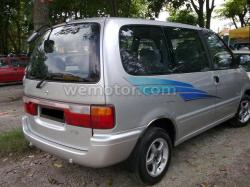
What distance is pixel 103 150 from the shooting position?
3225 millimetres

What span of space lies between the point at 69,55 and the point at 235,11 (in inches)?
1163

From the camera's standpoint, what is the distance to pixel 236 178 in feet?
13.1

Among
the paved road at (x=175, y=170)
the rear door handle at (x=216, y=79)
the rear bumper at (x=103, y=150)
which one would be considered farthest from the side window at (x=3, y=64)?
the rear bumper at (x=103, y=150)

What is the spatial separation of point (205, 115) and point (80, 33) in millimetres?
2200

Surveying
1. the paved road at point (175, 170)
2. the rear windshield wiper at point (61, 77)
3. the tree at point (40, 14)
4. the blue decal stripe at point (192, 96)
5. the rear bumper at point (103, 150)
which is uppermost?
the tree at point (40, 14)

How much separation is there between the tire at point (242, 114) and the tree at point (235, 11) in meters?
23.3

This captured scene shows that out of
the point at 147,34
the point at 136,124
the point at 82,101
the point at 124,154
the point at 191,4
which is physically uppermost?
the point at 191,4

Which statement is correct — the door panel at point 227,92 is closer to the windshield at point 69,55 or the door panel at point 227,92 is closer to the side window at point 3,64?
the windshield at point 69,55

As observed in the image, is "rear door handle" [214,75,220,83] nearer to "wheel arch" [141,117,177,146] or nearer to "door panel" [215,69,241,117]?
"door panel" [215,69,241,117]

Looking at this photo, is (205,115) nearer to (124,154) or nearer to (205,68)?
(205,68)

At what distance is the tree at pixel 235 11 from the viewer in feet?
93.8

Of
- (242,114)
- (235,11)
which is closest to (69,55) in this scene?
(242,114)

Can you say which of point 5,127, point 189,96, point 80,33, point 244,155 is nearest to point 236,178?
point 244,155

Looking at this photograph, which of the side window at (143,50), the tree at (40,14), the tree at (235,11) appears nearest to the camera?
the side window at (143,50)
